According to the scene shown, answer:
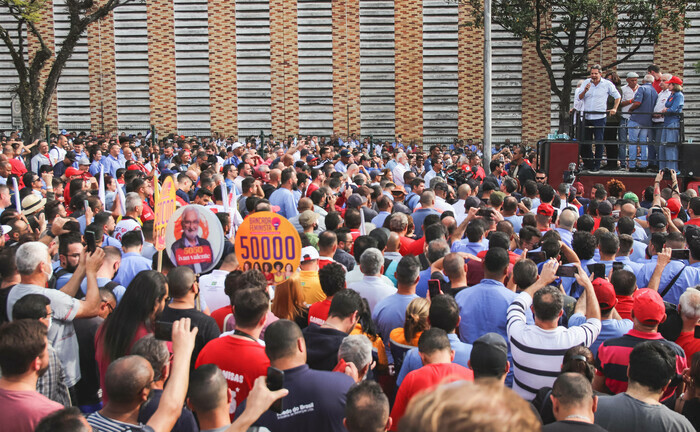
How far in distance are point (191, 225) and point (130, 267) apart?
1013mm

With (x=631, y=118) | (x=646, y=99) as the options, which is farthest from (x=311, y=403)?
(x=631, y=118)

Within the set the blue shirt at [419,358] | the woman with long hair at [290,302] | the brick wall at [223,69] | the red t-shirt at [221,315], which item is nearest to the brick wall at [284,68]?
the brick wall at [223,69]

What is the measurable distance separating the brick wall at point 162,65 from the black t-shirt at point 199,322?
887 inches

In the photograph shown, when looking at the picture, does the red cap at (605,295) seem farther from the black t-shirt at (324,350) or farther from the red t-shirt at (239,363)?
the red t-shirt at (239,363)

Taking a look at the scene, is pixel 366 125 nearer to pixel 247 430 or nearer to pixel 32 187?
pixel 32 187

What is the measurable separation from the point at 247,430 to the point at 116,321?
155cm

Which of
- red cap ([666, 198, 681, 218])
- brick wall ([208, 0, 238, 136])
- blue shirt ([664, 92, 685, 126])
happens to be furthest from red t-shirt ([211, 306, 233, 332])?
brick wall ([208, 0, 238, 136])

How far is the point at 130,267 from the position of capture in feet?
21.9

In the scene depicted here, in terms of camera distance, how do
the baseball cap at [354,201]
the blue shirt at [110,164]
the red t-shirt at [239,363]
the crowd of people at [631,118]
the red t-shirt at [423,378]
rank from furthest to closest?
the crowd of people at [631,118]
the blue shirt at [110,164]
the baseball cap at [354,201]
the red t-shirt at [239,363]
the red t-shirt at [423,378]

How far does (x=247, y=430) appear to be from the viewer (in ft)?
12.0

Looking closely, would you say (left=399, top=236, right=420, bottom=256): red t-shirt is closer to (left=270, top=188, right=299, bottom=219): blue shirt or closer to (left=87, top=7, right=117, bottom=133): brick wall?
(left=270, top=188, right=299, bottom=219): blue shirt

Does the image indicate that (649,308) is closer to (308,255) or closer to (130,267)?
(308,255)

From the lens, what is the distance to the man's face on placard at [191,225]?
6.00m

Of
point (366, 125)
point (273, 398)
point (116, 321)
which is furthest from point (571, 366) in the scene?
point (366, 125)
